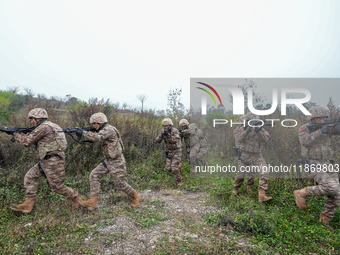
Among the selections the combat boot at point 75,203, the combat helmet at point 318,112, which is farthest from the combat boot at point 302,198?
the combat boot at point 75,203

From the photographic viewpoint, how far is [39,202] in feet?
15.6

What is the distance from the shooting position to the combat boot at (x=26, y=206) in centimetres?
416

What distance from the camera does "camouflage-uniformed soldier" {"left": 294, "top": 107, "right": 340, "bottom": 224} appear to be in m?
3.99

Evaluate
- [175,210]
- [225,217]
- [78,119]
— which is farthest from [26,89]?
[225,217]

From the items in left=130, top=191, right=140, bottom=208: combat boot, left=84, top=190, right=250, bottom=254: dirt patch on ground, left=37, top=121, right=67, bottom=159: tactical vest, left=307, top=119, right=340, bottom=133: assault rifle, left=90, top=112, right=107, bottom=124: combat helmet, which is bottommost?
left=84, top=190, right=250, bottom=254: dirt patch on ground

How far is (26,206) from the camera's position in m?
4.20

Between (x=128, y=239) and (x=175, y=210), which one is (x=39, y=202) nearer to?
(x=128, y=239)

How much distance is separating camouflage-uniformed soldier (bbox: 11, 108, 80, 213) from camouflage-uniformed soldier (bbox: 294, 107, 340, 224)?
484 cm

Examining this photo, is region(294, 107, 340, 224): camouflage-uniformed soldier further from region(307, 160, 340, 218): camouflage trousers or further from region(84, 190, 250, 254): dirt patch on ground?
region(84, 190, 250, 254): dirt patch on ground

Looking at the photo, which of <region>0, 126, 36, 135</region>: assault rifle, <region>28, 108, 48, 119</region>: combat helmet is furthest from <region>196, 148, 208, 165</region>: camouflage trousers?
<region>0, 126, 36, 135</region>: assault rifle

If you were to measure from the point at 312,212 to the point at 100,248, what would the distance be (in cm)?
429

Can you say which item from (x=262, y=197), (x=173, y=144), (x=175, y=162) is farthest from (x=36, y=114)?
(x=262, y=197)

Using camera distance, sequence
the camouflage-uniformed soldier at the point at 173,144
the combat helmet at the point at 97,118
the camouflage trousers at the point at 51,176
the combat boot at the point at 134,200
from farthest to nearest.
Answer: the camouflage-uniformed soldier at the point at 173,144 < the combat boot at the point at 134,200 < the combat helmet at the point at 97,118 < the camouflage trousers at the point at 51,176

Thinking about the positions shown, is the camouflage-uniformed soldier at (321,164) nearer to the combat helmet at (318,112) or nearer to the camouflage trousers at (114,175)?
the combat helmet at (318,112)
